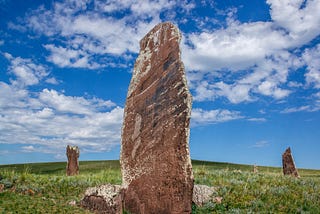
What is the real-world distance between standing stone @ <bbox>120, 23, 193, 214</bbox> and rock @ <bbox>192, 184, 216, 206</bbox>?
1994mm

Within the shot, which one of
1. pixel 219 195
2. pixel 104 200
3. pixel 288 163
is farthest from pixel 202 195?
→ pixel 288 163

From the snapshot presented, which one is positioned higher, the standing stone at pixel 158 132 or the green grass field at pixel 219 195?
the standing stone at pixel 158 132

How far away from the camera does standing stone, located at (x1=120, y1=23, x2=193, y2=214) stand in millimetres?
13922

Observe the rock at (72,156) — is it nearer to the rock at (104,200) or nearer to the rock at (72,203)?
the rock at (72,203)

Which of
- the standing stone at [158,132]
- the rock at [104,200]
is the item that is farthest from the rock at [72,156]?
the standing stone at [158,132]

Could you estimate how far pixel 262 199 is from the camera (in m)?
15.9

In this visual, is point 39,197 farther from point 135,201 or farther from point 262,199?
point 262,199

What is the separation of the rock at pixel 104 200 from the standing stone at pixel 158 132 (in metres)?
0.43

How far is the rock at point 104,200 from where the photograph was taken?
14.7 meters

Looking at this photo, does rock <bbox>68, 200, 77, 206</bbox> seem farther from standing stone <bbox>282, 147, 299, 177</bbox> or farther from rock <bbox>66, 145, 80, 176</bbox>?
standing stone <bbox>282, 147, 299, 177</bbox>

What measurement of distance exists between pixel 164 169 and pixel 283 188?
266 inches

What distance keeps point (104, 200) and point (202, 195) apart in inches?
163

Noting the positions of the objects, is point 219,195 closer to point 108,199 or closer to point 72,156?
point 108,199

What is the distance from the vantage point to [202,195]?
52.4 feet
